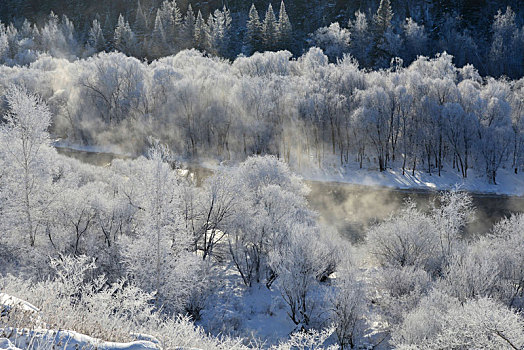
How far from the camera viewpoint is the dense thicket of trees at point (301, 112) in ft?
137

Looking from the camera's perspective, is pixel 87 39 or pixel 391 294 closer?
pixel 391 294

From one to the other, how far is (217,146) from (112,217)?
82.2ft

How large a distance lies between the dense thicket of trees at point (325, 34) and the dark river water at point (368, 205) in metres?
27.6

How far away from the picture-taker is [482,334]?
14.0m

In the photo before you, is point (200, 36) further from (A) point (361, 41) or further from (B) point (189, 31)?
(A) point (361, 41)

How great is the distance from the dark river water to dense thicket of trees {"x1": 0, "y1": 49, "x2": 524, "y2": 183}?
3.87m

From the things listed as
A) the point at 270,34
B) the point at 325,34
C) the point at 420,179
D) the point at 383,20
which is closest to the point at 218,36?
the point at 270,34

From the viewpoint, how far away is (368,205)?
122 ft

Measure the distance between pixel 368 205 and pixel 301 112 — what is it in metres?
13.7

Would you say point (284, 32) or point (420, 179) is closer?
point (420, 179)

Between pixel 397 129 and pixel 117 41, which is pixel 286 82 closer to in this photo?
pixel 397 129

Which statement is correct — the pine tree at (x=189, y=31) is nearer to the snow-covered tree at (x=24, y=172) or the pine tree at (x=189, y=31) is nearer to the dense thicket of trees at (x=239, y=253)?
the dense thicket of trees at (x=239, y=253)

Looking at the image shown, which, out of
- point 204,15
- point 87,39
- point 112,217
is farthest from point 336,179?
point 87,39

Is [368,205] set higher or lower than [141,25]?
lower
